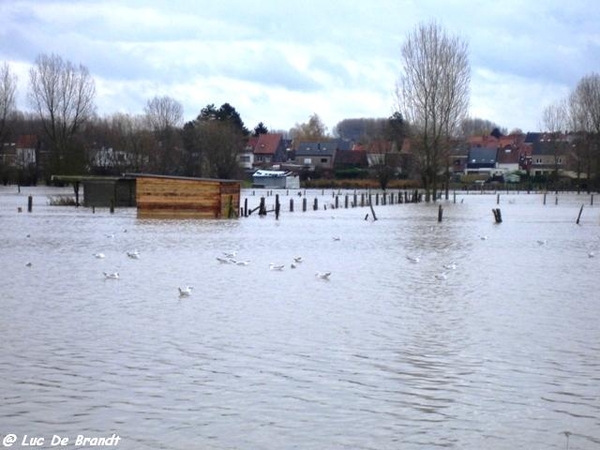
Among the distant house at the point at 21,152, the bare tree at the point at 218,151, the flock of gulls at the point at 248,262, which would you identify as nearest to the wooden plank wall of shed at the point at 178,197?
the flock of gulls at the point at 248,262

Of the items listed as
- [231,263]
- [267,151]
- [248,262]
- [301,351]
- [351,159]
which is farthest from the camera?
[267,151]

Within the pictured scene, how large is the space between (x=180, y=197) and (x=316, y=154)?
377ft

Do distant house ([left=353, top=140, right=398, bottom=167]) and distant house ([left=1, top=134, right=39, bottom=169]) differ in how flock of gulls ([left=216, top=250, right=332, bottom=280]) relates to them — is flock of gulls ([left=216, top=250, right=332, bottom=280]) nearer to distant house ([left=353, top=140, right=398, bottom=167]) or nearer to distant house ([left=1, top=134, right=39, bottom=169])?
distant house ([left=1, top=134, right=39, bottom=169])

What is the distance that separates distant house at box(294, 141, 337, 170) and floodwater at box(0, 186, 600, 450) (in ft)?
439

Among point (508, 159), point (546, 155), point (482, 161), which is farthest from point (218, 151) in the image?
point (508, 159)

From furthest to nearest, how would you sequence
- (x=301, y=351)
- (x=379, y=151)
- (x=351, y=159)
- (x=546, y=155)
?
1. (x=546, y=155)
2. (x=351, y=159)
3. (x=379, y=151)
4. (x=301, y=351)

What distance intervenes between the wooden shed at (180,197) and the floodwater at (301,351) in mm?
20209

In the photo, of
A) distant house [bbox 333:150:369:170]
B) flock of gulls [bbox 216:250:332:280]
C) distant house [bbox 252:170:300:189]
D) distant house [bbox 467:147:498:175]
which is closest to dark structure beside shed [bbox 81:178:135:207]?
flock of gulls [bbox 216:250:332:280]

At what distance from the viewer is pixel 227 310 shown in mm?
16609

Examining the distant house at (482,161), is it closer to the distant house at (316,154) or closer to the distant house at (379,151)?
the distant house at (379,151)

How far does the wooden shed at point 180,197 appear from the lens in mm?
47688

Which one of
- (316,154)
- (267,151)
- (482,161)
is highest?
(267,151)

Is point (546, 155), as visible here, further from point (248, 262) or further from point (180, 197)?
point (248, 262)

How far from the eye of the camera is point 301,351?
42.7 ft
